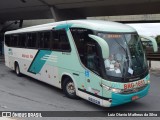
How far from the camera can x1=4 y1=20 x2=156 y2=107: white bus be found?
698cm

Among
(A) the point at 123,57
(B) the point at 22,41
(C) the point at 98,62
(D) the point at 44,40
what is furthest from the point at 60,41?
(B) the point at 22,41

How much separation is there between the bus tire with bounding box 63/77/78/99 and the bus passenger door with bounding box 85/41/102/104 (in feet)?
3.64

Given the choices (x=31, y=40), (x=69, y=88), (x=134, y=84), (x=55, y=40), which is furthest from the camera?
(x=31, y=40)

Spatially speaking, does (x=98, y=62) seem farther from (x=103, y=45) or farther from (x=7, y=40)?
(x=7, y=40)

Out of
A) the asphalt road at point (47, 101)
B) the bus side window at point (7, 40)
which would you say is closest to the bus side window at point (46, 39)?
the asphalt road at point (47, 101)

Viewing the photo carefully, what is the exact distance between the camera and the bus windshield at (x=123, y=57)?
7027 millimetres

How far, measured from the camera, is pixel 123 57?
723 centimetres

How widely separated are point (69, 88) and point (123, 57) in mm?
2584

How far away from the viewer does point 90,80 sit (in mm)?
7500

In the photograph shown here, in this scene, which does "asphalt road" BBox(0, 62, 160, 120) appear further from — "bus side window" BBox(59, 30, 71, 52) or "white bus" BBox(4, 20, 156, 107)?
"bus side window" BBox(59, 30, 71, 52)

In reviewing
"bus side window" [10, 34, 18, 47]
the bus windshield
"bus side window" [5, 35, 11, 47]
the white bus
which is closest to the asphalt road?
the white bus

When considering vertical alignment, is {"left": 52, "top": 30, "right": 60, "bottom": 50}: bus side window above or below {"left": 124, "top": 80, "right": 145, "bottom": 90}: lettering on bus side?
above

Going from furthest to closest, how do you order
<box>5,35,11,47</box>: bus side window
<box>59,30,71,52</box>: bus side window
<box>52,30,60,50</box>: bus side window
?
1. <box>5,35,11,47</box>: bus side window
2. <box>52,30,60,50</box>: bus side window
3. <box>59,30,71,52</box>: bus side window

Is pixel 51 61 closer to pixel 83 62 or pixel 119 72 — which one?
pixel 83 62
